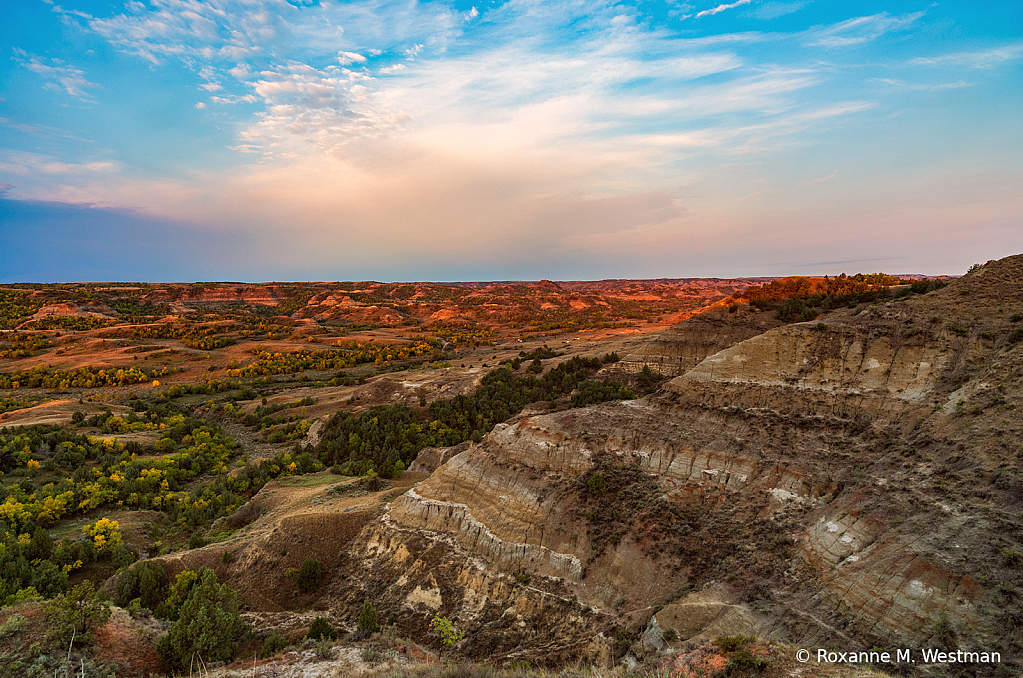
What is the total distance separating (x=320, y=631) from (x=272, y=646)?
1.73m

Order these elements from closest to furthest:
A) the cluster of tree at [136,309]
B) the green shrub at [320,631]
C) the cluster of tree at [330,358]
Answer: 1. the green shrub at [320,631]
2. the cluster of tree at [330,358]
3. the cluster of tree at [136,309]

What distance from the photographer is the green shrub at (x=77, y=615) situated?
13969 mm

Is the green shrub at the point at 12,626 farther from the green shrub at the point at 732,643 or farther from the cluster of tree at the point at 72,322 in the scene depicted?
the cluster of tree at the point at 72,322

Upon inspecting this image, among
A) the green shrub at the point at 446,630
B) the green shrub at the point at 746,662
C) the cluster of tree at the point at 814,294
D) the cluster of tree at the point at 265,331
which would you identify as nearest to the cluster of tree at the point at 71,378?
the cluster of tree at the point at 265,331

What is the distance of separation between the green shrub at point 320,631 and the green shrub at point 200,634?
2.74 m

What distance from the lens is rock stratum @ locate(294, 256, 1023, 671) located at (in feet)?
40.1

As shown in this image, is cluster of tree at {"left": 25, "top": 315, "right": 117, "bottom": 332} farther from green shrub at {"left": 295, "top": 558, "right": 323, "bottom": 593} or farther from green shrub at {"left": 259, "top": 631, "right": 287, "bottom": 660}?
green shrub at {"left": 259, "top": 631, "right": 287, "bottom": 660}

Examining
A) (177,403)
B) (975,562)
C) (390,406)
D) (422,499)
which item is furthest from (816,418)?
(177,403)

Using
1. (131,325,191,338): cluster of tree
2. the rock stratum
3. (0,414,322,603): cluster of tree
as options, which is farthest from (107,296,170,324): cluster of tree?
the rock stratum

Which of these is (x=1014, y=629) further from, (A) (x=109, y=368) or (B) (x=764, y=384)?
(A) (x=109, y=368)

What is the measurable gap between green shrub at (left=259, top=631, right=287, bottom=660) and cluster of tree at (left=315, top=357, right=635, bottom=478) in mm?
17731

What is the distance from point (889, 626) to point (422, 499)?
19546mm

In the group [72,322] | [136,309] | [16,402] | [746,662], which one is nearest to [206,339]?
[16,402]

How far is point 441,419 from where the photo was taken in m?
45.1
